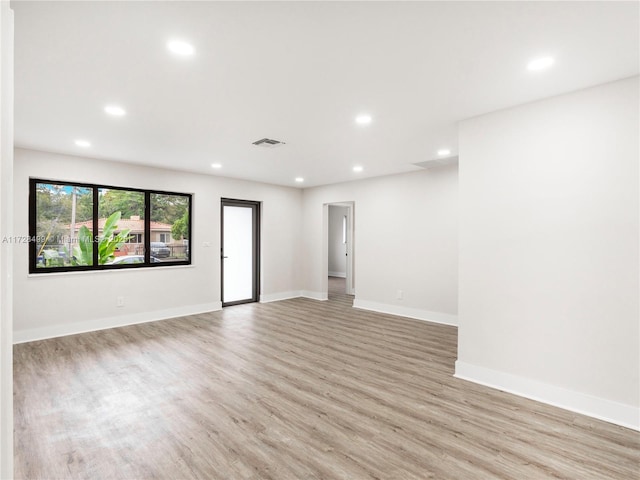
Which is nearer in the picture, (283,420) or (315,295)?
(283,420)

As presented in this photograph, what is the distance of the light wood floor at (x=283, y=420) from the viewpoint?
209 centimetres

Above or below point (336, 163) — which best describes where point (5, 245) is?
below

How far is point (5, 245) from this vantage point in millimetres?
753

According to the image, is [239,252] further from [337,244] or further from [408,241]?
[337,244]

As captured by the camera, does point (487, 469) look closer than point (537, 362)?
Yes

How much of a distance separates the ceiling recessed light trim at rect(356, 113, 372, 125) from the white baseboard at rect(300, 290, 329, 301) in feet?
15.8

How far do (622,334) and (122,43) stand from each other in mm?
4039

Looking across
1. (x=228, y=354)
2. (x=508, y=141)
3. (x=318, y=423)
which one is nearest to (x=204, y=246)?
(x=228, y=354)

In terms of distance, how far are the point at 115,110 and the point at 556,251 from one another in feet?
13.6

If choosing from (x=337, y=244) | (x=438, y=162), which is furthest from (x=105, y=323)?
(x=337, y=244)

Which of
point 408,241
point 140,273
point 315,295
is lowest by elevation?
point 315,295

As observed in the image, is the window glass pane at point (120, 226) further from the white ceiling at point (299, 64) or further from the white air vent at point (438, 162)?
the white air vent at point (438, 162)

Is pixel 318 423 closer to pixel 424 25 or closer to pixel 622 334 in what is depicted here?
pixel 622 334

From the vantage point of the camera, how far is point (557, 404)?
9.18 ft
